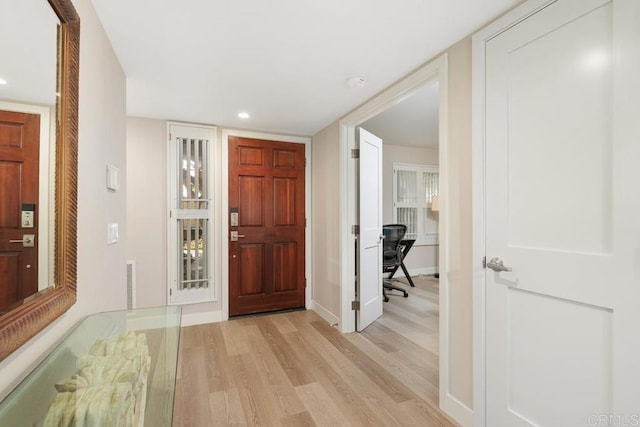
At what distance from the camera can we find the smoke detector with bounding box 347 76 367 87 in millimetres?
2172

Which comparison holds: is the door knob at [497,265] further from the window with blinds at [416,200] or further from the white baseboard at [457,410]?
the window with blinds at [416,200]

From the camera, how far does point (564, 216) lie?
1.24 metres

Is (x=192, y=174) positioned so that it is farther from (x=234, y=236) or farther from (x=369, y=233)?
(x=369, y=233)

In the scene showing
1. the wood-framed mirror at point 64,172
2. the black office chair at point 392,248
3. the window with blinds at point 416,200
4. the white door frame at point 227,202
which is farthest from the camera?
the window with blinds at point 416,200

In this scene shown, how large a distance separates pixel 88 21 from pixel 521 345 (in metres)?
2.60

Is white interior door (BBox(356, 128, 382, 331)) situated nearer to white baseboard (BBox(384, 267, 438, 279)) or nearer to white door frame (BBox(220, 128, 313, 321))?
white door frame (BBox(220, 128, 313, 321))

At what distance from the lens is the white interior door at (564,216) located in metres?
1.06

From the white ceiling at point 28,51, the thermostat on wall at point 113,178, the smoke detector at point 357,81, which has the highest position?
the smoke detector at point 357,81

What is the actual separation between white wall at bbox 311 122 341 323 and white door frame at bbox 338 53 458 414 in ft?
0.41

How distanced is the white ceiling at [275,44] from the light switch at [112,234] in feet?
3.62

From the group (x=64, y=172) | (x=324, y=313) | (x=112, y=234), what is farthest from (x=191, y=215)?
(x=64, y=172)

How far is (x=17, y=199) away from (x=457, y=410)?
224 centimetres

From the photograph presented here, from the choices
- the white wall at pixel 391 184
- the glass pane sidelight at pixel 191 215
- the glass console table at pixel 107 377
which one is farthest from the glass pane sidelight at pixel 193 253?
the white wall at pixel 391 184

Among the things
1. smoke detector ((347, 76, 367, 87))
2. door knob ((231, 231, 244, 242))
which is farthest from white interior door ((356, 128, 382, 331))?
door knob ((231, 231, 244, 242))
